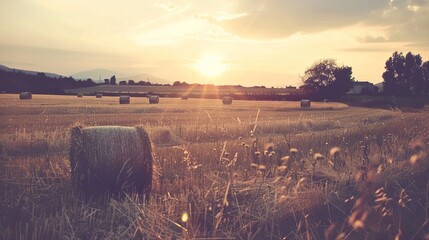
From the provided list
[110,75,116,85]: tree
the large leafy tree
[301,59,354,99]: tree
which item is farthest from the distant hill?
the large leafy tree

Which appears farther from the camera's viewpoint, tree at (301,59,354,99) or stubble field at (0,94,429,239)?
tree at (301,59,354,99)

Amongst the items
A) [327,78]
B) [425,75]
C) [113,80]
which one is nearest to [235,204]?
[327,78]

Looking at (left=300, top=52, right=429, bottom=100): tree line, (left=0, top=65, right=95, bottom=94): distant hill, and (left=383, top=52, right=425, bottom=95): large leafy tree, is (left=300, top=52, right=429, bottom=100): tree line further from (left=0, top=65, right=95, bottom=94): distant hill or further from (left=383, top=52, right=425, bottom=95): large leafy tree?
(left=0, top=65, right=95, bottom=94): distant hill

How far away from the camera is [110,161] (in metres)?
7.03

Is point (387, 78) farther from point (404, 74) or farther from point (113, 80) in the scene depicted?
point (113, 80)

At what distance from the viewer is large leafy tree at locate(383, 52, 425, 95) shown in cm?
9531

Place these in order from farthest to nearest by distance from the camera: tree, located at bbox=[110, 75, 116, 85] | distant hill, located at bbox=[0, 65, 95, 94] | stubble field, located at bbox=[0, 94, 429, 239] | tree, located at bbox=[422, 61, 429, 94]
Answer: tree, located at bbox=[110, 75, 116, 85] → tree, located at bbox=[422, 61, 429, 94] → distant hill, located at bbox=[0, 65, 95, 94] → stubble field, located at bbox=[0, 94, 429, 239]

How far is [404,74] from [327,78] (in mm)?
25443

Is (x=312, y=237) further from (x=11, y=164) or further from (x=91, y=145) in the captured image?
(x=11, y=164)

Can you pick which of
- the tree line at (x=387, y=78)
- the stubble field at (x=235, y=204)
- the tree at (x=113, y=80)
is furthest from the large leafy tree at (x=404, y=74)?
the stubble field at (x=235, y=204)

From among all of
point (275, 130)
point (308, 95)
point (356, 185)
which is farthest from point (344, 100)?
point (356, 185)

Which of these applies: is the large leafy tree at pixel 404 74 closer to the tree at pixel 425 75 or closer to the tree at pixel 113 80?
the tree at pixel 425 75

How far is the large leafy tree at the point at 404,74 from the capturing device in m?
95.3

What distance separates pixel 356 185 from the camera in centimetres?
709
